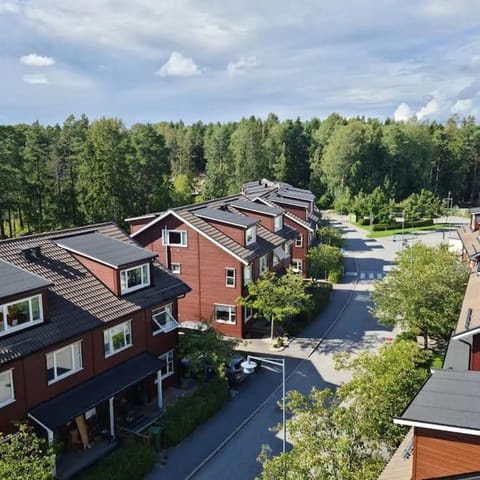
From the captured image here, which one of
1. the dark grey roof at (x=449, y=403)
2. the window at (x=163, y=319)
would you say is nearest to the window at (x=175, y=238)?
the window at (x=163, y=319)

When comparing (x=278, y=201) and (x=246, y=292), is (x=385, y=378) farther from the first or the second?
(x=278, y=201)

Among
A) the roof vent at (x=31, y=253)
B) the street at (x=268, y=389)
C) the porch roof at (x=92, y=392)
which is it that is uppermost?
the roof vent at (x=31, y=253)

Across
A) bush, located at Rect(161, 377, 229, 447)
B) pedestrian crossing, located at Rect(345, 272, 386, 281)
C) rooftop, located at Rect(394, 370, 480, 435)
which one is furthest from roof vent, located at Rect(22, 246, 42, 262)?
pedestrian crossing, located at Rect(345, 272, 386, 281)

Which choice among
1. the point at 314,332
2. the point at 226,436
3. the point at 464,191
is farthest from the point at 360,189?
the point at 226,436

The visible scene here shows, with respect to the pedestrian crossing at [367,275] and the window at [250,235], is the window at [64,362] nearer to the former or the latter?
the window at [250,235]

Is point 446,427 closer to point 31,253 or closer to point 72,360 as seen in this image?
point 72,360

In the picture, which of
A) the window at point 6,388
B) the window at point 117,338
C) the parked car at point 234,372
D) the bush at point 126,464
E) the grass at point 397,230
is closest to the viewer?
the window at point 6,388
